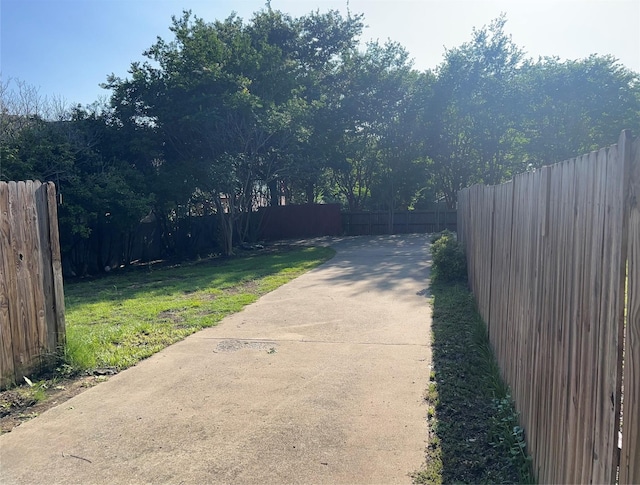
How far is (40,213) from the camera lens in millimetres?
4941

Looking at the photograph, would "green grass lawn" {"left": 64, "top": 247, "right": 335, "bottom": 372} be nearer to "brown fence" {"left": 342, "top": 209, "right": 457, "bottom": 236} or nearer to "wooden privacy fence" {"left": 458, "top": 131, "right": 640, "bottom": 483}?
"wooden privacy fence" {"left": 458, "top": 131, "right": 640, "bottom": 483}

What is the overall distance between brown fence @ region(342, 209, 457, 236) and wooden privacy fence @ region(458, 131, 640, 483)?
893 inches

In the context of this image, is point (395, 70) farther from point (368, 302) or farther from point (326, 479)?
point (326, 479)

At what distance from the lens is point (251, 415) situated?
397 cm

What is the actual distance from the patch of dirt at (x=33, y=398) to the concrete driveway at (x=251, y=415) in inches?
5.4

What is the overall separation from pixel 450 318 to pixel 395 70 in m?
20.2

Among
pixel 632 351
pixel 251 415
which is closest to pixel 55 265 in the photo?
pixel 251 415

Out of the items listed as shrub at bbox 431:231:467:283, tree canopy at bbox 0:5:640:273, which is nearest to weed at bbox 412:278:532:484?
shrub at bbox 431:231:467:283

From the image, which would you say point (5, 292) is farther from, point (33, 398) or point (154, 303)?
point (154, 303)

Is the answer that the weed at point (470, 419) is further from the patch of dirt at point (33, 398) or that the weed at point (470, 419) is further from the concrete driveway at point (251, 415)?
the patch of dirt at point (33, 398)

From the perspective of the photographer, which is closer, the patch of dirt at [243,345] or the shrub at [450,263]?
the patch of dirt at [243,345]

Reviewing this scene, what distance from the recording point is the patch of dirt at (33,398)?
4.04 m

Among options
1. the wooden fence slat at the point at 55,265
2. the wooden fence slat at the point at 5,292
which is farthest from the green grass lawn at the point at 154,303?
the wooden fence slat at the point at 5,292

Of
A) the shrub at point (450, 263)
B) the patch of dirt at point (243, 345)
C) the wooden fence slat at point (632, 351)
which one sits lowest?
the patch of dirt at point (243, 345)
